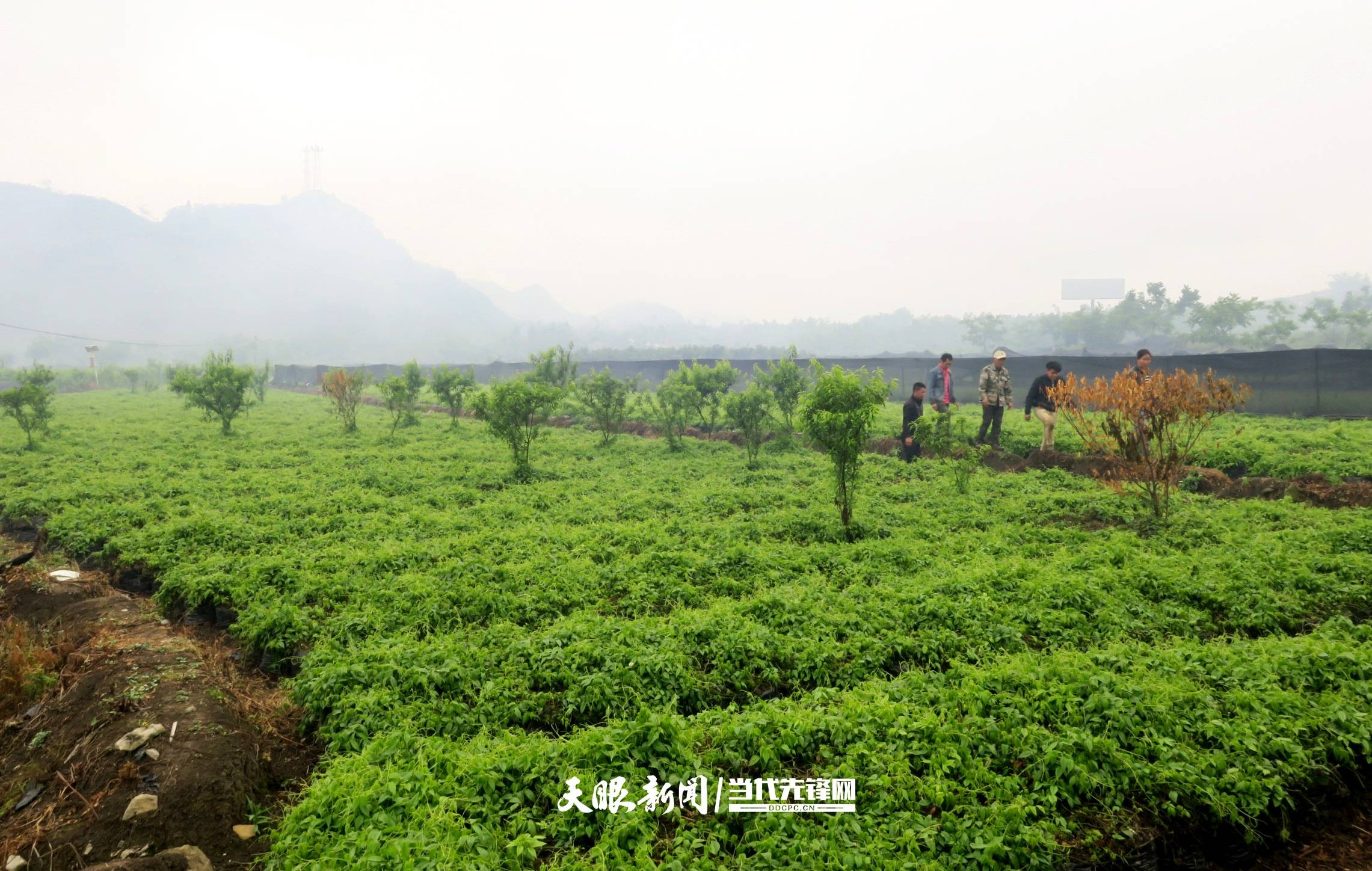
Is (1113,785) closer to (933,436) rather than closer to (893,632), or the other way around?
(893,632)

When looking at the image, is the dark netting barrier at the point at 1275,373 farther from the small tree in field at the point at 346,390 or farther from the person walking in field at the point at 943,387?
the small tree in field at the point at 346,390

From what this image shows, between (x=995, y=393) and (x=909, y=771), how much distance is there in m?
11.1

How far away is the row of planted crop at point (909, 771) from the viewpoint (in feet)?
11.8

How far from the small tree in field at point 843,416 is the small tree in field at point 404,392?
14850 mm

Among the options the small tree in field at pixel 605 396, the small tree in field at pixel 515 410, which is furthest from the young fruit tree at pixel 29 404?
the small tree in field at pixel 605 396

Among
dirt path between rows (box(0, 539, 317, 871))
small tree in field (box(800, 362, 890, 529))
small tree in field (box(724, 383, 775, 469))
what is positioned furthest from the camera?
small tree in field (box(724, 383, 775, 469))

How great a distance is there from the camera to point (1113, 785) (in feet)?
12.8

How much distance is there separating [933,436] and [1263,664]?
7.32 m

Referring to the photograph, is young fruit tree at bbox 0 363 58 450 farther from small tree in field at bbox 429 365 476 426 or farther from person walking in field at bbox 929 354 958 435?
person walking in field at bbox 929 354 958 435

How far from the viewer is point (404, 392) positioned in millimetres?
20656

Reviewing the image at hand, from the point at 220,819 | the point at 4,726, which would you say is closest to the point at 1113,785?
the point at 220,819

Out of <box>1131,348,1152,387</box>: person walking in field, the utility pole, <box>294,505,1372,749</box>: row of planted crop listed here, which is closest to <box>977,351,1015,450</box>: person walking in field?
<box>1131,348,1152,387</box>: person walking in field

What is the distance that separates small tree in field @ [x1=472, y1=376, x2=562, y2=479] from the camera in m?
13.3

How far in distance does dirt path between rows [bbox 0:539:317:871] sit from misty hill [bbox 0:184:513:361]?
114 meters
